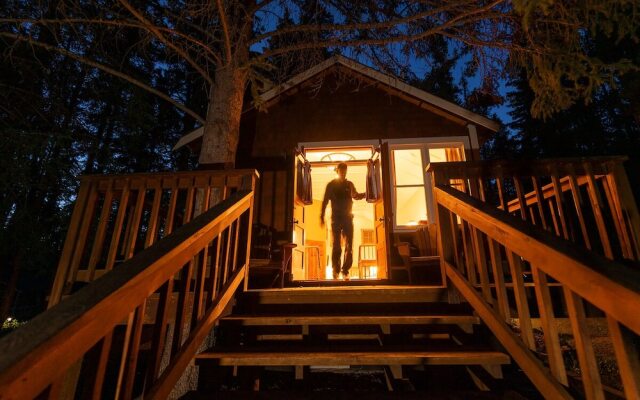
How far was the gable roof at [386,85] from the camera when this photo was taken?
619 cm

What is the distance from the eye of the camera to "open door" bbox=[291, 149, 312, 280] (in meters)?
5.89

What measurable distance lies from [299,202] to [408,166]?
8.10 feet

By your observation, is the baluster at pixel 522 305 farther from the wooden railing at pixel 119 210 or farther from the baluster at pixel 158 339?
the wooden railing at pixel 119 210

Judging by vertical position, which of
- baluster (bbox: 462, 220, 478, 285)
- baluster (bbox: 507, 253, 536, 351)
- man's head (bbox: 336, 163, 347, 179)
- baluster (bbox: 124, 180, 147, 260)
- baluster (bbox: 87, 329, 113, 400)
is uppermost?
man's head (bbox: 336, 163, 347, 179)

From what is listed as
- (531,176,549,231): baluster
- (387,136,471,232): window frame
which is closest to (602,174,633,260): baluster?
(531,176,549,231): baluster

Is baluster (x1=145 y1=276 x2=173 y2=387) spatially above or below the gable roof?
below

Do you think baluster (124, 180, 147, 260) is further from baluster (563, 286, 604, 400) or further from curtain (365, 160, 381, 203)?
curtain (365, 160, 381, 203)

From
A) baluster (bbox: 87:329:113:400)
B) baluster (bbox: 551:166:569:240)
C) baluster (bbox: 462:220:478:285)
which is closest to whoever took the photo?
baluster (bbox: 87:329:113:400)

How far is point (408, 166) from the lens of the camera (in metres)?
6.87

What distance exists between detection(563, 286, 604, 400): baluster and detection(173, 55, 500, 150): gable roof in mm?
5290

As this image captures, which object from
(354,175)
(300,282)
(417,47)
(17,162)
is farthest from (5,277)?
(417,47)

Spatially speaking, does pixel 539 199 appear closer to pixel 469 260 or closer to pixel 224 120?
pixel 469 260

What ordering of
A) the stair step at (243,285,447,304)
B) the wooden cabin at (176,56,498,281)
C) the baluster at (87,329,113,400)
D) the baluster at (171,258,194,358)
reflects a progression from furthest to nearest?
the wooden cabin at (176,56,498,281), the stair step at (243,285,447,304), the baluster at (171,258,194,358), the baluster at (87,329,113,400)

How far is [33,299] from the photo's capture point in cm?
2041
